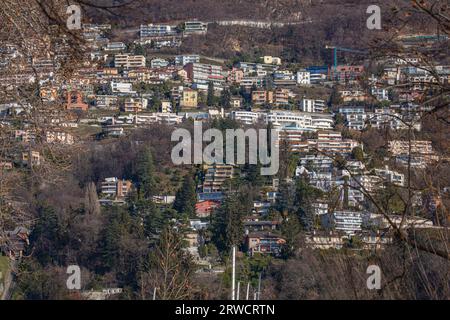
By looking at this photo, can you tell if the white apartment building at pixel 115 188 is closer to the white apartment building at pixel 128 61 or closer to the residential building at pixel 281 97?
the residential building at pixel 281 97

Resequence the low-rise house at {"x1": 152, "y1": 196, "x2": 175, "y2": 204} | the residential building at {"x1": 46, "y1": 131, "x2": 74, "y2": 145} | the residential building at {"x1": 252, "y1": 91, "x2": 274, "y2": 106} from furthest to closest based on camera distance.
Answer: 1. the residential building at {"x1": 252, "y1": 91, "x2": 274, "y2": 106}
2. the low-rise house at {"x1": 152, "y1": 196, "x2": 175, "y2": 204}
3. the residential building at {"x1": 46, "y1": 131, "x2": 74, "y2": 145}

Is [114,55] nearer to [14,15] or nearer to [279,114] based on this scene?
[279,114]

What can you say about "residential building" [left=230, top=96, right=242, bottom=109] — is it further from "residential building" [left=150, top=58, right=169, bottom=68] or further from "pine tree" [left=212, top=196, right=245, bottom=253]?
"pine tree" [left=212, top=196, right=245, bottom=253]

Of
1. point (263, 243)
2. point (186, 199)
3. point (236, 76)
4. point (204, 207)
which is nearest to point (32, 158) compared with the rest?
point (263, 243)

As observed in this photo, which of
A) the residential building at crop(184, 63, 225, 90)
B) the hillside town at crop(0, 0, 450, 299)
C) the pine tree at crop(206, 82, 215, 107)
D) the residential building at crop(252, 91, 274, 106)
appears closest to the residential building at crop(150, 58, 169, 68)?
the hillside town at crop(0, 0, 450, 299)

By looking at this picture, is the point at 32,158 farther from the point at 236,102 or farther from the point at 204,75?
the point at 204,75

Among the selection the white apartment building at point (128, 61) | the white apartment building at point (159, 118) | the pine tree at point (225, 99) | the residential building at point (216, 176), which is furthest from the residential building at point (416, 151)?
the white apartment building at point (128, 61)

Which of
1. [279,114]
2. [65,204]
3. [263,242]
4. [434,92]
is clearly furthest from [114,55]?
[434,92]
